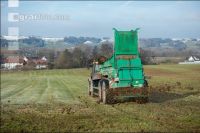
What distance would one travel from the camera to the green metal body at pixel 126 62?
19219 mm

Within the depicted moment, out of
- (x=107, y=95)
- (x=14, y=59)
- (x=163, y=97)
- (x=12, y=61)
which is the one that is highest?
(x=107, y=95)

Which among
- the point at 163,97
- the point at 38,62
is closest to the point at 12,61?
the point at 38,62

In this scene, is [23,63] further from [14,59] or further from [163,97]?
[163,97]

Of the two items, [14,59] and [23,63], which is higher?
[14,59]

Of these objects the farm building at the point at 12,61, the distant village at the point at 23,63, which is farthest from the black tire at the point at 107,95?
the farm building at the point at 12,61

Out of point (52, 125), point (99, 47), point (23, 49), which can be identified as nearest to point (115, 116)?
point (52, 125)

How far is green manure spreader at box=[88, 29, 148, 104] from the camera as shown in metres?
19.1

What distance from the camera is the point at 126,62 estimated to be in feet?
63.9

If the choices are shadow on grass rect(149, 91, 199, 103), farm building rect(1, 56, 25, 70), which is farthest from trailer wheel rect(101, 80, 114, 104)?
farm building rect(1, 56, 25, 70)

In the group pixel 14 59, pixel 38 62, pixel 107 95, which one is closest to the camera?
pixel 107 95

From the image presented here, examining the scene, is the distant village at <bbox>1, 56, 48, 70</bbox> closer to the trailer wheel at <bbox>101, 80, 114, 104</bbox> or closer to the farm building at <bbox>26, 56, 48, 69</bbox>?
the farm building at <bbox>26, 56, 48, 69</bbox>

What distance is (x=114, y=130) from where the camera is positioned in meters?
11.2

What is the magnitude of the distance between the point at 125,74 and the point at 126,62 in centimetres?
63

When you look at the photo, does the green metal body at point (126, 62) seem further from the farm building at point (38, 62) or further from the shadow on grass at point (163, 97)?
the farm building at point (38, 62)
